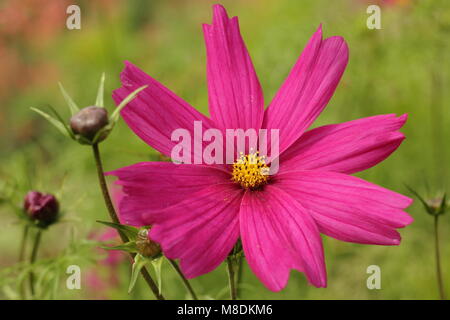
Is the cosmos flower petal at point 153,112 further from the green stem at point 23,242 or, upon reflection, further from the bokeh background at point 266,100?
the green stem at point 23,242

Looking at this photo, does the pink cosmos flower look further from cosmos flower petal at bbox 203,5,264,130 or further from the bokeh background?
the bokeh background

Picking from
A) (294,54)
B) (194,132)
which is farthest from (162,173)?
(294,54)

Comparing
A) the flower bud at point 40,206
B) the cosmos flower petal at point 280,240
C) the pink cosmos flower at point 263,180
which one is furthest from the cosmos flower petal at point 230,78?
the flower bud at point 40,206

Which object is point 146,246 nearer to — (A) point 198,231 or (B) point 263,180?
(A) point 198,231

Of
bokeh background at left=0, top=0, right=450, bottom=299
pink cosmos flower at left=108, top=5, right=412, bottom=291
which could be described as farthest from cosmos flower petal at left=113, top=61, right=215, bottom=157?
bokeh background at left=0, top=0, right=450, bottom=299

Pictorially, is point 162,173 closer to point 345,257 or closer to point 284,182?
point 284,182

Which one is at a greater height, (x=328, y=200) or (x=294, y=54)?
(x=294, y=54)
